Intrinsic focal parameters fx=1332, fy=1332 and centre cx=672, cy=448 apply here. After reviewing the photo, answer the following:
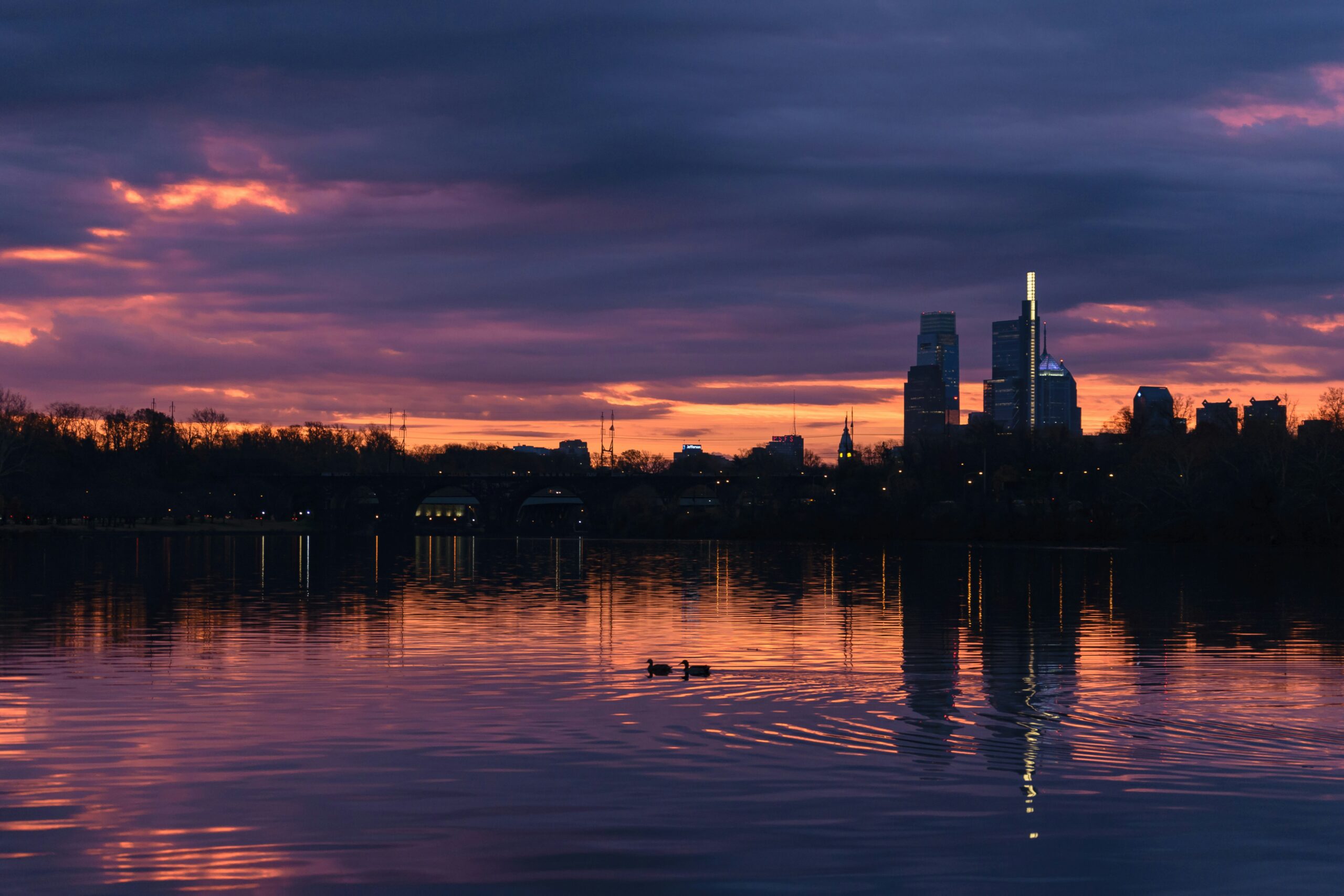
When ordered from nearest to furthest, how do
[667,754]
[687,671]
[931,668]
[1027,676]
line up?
[667,754] → [687,671] → [1027,676] → [931,668]

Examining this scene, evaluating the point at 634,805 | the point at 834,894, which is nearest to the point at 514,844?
the point at 634,805

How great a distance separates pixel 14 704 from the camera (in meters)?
25.4

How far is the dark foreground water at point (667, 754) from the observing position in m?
14.4

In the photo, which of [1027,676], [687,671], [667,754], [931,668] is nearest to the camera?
[667,754]

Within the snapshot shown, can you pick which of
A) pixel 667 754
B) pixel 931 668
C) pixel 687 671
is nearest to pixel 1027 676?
pixel 931 668

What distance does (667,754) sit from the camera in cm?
2098

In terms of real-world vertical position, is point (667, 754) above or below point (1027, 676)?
above

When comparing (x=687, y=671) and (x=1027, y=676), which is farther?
(x=1027, y=676)

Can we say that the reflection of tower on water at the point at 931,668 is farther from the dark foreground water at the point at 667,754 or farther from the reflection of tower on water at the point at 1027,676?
the reflection of tower on water at the point at 1027,676

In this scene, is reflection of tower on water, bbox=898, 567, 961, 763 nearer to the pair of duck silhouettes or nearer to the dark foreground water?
the dark foreground water

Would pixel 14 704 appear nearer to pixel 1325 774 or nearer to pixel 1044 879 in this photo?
pixel 1044 879

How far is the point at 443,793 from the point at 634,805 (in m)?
2.74

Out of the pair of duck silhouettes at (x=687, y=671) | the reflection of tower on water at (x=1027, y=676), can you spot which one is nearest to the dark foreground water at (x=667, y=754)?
the reflection of tower on water at (x=1027, y=676)

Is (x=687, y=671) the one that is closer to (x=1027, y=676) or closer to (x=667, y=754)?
(x=1027, y=676)
